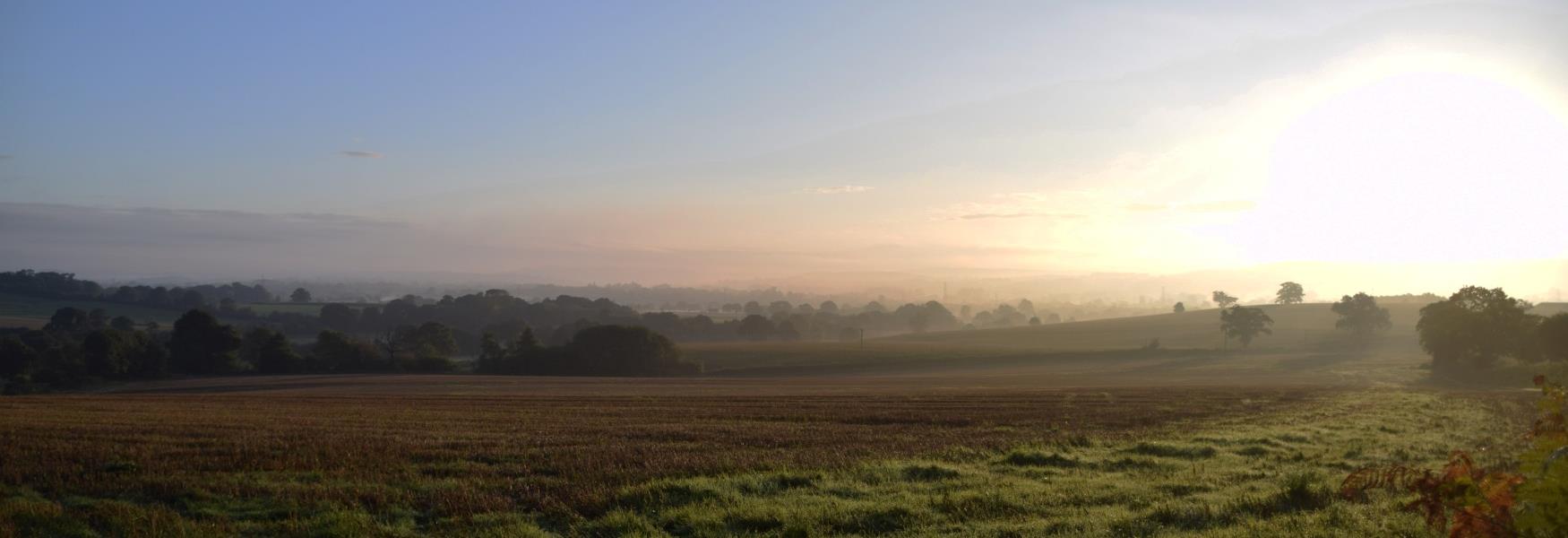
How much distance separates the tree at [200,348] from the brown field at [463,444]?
49.9m

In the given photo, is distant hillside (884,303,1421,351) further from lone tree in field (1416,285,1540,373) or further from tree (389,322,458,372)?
tree (389,322,458,372)

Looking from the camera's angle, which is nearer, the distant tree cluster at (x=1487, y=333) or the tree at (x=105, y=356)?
the distant tree cluster at (x=1487, y=333)

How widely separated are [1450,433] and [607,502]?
64.4 ft

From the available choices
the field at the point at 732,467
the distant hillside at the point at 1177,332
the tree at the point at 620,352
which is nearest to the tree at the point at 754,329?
the distant hillside at the point at 1177,332

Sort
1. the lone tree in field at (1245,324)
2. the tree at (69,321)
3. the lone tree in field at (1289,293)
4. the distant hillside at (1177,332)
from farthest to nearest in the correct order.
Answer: the lone tree in field at (1289,293)
the distant hillside at (1177,332)
the lone tree in field at (1245,324)
the tree at (69,321)

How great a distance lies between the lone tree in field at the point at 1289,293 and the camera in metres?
156

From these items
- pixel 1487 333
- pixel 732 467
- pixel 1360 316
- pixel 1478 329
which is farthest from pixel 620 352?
pixel 1360 316

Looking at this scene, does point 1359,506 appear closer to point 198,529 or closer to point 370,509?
point 370,509

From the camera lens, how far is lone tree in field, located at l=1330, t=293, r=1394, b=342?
325ft

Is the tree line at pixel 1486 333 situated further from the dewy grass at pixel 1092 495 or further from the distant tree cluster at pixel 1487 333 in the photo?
the dewy grass at pixel 1092 495

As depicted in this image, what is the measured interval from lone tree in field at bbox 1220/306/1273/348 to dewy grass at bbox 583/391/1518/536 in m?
96.8

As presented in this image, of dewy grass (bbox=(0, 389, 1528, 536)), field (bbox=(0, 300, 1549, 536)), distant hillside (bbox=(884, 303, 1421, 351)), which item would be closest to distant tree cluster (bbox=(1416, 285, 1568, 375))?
distant hillside (bbox=(884, 303, 1421, 351))

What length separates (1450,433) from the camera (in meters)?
19.1

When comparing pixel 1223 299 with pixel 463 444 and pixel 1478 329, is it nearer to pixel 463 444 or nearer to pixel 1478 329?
pixel 1478 329
